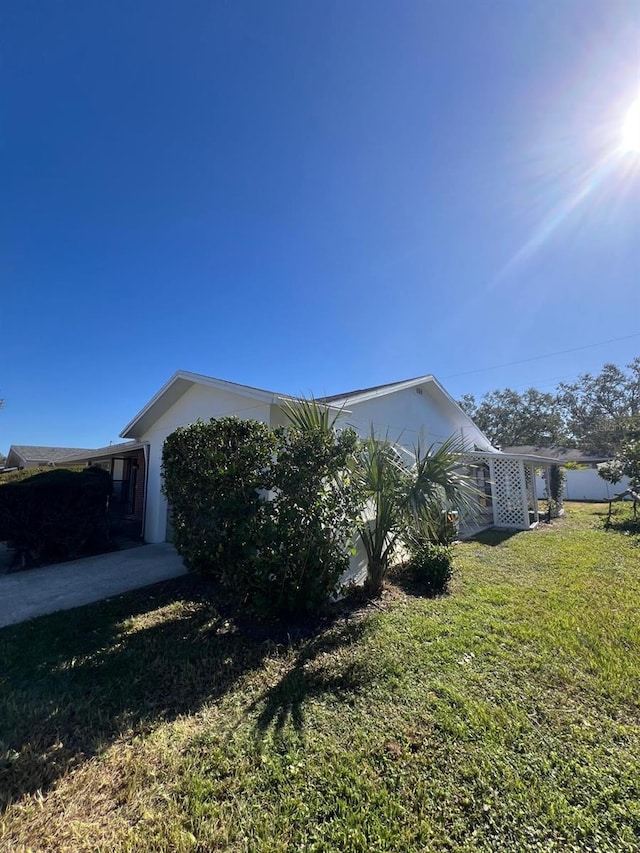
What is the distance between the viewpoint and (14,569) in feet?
29.2

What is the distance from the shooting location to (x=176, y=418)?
1095 cm

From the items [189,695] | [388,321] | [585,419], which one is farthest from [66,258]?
[585,419]

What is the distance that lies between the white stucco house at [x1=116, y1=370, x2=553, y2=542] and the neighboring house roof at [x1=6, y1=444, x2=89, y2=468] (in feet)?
43.5

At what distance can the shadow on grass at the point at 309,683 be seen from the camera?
3418 mm

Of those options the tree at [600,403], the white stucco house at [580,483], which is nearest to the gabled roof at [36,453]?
the white stucco house at [580,483]

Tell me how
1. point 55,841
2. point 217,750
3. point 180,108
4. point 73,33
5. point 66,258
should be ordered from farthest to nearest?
point 66,258, point 180,108, point 73,33, point 217,750, point 55,841

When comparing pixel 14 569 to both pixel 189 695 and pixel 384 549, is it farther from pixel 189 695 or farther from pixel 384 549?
pixel 384 549

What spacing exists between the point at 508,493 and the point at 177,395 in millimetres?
13490

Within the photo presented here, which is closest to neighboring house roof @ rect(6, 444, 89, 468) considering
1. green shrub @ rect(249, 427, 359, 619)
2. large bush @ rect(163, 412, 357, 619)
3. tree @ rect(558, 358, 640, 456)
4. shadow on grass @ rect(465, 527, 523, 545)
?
large bush @ rect(163, 412, 357, 619)

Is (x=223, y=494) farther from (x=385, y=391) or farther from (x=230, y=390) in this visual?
(x=385, y=391)

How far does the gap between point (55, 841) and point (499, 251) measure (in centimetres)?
1320

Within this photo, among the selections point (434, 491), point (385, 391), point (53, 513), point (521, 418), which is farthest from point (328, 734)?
point (521, 418)

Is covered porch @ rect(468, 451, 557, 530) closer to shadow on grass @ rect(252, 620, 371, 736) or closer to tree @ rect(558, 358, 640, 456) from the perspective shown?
shadow on grass @ rect(252, 620, 371, 736)

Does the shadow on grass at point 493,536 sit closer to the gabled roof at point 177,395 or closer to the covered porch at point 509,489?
the covered porch at point 509,489
